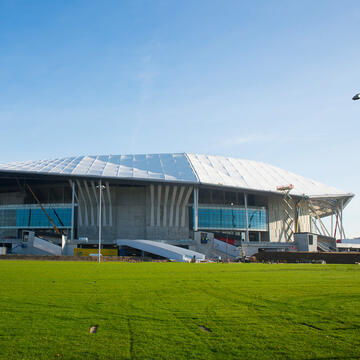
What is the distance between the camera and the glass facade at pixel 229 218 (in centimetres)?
8062

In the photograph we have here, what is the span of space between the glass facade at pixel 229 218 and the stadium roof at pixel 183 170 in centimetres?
728

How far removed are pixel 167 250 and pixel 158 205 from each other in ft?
63.3

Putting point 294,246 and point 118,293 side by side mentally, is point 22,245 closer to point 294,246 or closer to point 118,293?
point 294,246

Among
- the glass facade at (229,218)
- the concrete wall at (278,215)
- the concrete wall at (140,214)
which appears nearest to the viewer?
the concrete wall at (140,214)

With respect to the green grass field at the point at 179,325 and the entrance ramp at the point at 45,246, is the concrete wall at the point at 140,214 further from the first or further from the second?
the green grass field at the point at 179,325

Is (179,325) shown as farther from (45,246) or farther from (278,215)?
(278,215)

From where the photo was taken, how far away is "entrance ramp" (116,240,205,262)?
56638 millimetres

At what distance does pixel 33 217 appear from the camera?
3223 inches

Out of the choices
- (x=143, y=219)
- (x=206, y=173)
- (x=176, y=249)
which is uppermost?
(x=206, y=173)

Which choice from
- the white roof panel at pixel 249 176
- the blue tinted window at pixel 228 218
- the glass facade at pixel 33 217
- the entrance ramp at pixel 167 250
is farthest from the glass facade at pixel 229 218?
the glass facade at pixel 33 217

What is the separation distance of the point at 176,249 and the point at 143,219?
20362 millimetres

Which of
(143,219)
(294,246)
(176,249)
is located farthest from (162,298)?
(143,219)

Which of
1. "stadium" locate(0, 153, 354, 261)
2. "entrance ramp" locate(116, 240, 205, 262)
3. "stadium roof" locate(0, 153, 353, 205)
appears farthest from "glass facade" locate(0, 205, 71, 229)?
"entrance ramp" locate(116, 240, 205, 262)

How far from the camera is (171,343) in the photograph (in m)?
6.70
